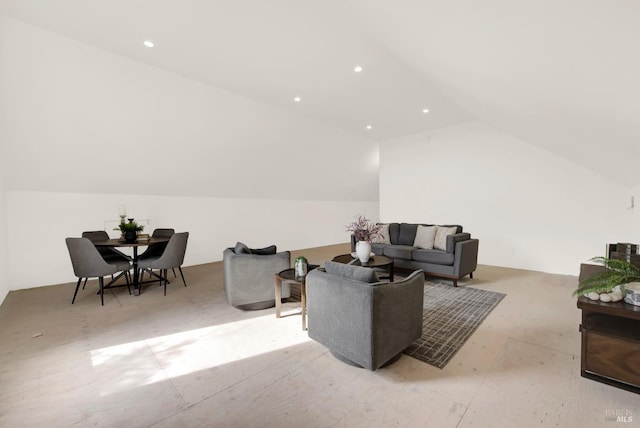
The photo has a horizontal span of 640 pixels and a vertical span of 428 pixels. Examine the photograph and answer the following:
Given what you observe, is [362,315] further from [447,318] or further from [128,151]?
[128,151]

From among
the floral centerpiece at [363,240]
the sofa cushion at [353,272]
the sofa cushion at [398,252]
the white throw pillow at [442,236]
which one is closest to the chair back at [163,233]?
the floral centerpiece at [363,240]

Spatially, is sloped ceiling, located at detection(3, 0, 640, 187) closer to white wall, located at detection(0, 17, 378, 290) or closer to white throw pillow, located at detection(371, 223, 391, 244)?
white wall, located at detection(0, 17, 378, 290)

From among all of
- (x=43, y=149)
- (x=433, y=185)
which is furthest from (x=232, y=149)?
(x=433, y=185)

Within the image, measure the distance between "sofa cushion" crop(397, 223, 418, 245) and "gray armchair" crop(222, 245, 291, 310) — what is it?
271cm

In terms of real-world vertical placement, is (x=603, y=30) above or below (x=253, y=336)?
above

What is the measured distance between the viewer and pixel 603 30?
3.99ft

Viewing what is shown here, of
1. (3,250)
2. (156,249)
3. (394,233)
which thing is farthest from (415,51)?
(3,250)

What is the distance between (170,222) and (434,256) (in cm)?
507

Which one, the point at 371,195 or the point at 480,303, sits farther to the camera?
the point at 371,195

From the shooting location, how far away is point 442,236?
14.2ft

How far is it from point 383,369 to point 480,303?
1.96 meters

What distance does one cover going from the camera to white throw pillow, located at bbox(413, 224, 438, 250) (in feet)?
14.7

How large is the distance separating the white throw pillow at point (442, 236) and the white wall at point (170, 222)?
410 centimetres

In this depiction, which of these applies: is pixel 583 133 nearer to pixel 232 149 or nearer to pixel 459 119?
pixel 459 119
